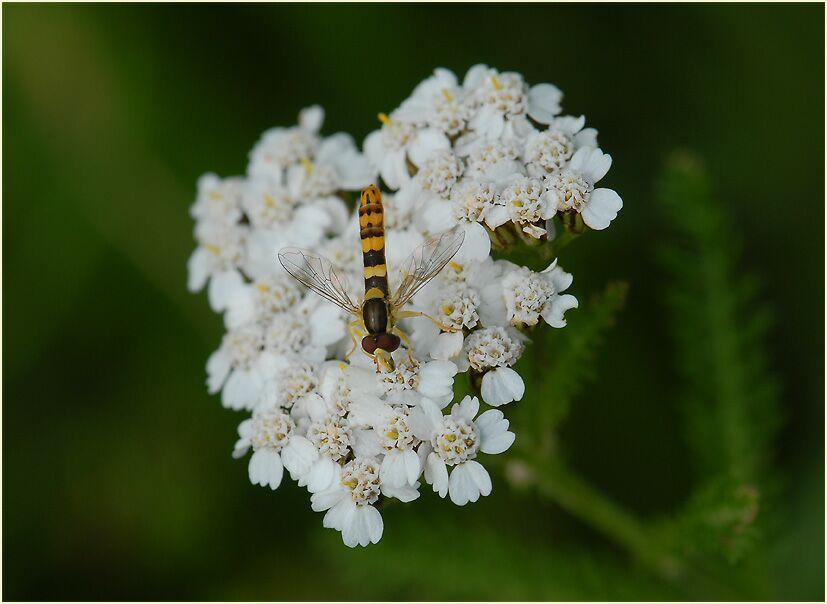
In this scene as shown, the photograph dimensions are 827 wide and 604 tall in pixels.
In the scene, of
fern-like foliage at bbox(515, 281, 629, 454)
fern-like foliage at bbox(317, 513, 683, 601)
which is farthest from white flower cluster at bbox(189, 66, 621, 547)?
fern-like foliage at bbox(317, 513, 683, 601)

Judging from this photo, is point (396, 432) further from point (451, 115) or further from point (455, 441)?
point (451, 115)

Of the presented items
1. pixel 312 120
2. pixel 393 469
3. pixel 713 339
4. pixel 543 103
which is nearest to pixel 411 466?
pixel 393 469

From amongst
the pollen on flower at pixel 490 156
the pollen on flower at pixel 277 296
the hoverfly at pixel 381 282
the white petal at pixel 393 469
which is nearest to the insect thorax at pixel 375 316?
the hoverfly at pixel 381 282

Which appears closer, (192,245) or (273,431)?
(273,431)

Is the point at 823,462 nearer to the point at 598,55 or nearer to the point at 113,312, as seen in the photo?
the point at 598,55

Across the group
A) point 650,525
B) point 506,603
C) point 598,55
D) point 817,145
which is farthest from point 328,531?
point 817,145

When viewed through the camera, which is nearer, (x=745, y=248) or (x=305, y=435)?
(x=305, y=435)

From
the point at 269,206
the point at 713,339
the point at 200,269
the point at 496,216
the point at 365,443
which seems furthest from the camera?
the point at 713,339

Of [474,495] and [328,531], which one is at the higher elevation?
[328,531]
